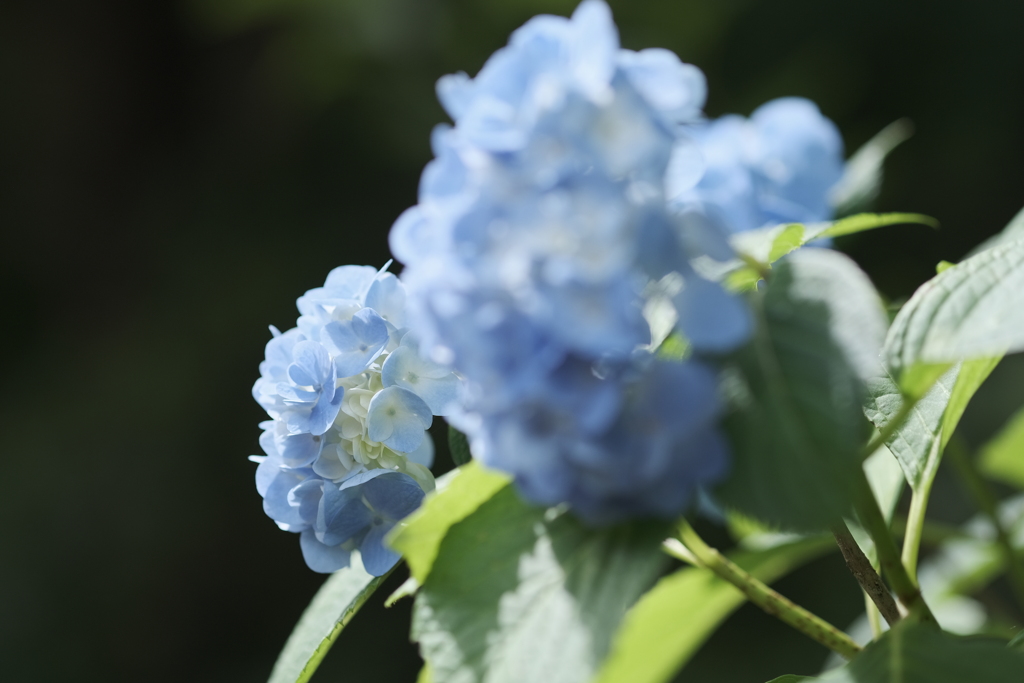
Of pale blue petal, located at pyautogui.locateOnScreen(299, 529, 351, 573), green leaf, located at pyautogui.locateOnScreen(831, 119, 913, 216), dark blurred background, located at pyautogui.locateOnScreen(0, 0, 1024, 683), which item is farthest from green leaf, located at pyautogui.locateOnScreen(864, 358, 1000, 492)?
dark blurred background, located at pyautogui.locateOnScreen(0, 0, 1024, 683)

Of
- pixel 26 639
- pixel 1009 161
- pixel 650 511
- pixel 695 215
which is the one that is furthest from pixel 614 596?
pixel 26 639

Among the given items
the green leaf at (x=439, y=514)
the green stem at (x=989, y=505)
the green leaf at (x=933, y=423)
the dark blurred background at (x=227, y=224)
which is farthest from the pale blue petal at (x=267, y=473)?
the dark blurred background at (x=227, y=224)

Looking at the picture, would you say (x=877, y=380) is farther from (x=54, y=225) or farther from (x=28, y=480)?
(x=54, y=225)

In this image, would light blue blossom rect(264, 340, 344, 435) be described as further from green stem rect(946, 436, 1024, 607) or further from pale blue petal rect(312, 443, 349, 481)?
→ green stem rect(946, 436, 1024, 607)

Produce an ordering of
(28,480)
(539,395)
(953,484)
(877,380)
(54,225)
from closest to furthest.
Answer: (539,395)
(877,380)
(953,484)
(28,480)
(54,225)

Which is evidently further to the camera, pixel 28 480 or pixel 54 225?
pixel 54 225

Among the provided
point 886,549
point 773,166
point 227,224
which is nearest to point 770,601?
point 886,549
